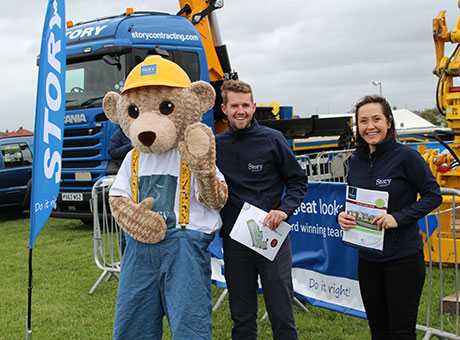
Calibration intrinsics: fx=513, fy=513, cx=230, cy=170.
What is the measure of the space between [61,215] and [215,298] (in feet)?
16.9

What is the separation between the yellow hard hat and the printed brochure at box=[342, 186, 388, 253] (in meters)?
1.22

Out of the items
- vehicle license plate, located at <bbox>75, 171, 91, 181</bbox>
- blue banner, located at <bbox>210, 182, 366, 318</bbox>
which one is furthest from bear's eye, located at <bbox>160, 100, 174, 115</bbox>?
vehicle license plate, located at <bbox>75, 171, 91, 181</bbox>

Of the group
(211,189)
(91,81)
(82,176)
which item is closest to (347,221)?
(211,189)

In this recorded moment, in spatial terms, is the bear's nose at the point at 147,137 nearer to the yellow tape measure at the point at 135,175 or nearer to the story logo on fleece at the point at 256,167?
the yellow tape measure at the point at 135,175

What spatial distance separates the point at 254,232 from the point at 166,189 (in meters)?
0.60

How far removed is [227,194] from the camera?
3.02 metres

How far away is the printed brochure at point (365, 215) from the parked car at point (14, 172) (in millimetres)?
9770

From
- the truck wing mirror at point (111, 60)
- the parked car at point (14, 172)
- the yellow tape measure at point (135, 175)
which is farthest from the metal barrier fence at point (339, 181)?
the parked car at point (14, 172)

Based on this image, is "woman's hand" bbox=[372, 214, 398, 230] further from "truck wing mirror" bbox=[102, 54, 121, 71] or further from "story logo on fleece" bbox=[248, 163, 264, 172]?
"truck wing mirror" bbox=[102, 54, 121, 71]

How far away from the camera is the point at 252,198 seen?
10.5ft

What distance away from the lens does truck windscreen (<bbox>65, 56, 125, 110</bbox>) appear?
8.34 metres

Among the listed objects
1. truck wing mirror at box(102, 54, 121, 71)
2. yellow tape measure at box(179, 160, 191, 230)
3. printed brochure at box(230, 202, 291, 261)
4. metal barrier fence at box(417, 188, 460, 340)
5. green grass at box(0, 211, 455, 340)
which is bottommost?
green grass at box(0, 211, 455, 340)

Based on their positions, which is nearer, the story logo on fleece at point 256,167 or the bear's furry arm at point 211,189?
the bear's furry arm at point 211,189

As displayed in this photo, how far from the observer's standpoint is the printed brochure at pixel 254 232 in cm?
312
